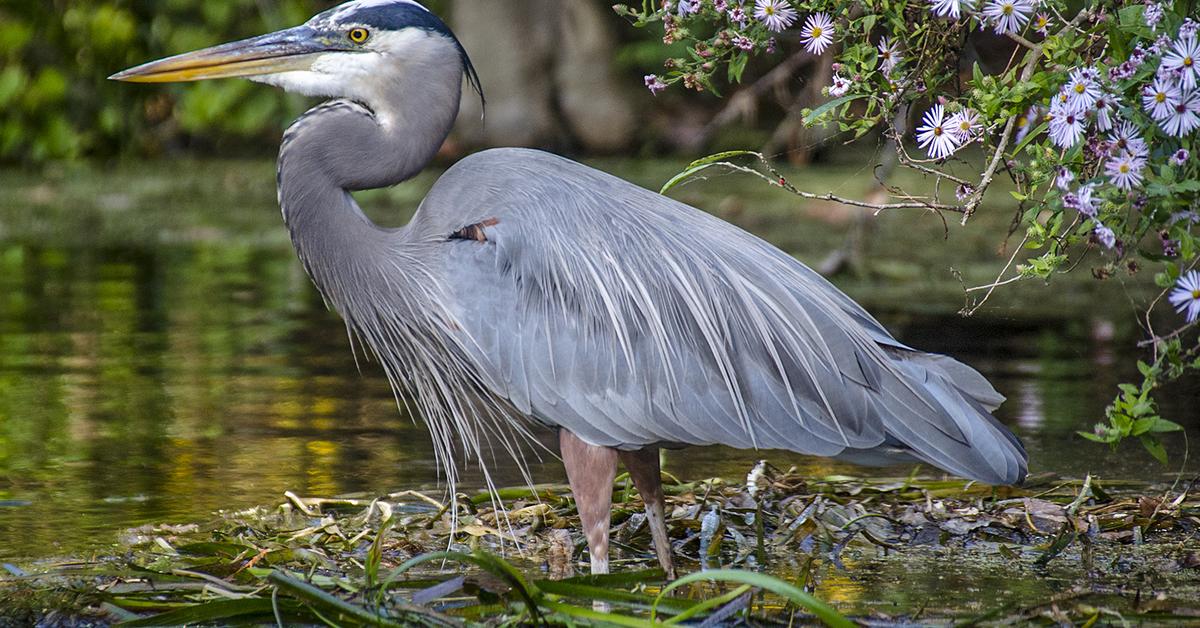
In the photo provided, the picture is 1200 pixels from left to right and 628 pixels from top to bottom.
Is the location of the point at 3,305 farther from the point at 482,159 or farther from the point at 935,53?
the point at 935,53

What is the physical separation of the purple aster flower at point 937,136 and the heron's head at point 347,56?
1.39 m

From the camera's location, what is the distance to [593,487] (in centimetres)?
445

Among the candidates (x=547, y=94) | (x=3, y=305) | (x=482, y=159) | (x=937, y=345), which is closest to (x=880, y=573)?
(x=482, y=159)

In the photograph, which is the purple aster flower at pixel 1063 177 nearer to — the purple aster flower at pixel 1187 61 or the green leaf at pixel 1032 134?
the green leaf at pixel 1032 134

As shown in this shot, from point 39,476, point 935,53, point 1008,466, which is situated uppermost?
point 935,53

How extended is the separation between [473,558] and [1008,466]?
4.83ft

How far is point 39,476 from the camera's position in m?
5.64

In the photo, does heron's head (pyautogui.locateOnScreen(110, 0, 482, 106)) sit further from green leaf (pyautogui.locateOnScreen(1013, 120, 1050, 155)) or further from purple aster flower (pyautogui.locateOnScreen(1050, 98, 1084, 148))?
purple aster flower (pyautogui.locateOnScreen(1050, 98, 1084, 148))

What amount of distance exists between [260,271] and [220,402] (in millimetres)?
4369

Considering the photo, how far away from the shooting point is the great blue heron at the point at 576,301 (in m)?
4.47

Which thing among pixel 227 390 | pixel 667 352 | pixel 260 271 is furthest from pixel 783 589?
pixel 260 271

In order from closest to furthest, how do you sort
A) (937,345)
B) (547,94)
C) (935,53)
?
(935,53), (937,345), (547,94)

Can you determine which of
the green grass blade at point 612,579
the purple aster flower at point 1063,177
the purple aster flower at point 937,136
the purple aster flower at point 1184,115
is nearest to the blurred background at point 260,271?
the purple aster flower at point 937,136

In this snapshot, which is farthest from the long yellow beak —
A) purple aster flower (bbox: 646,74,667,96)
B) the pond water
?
the pond water
